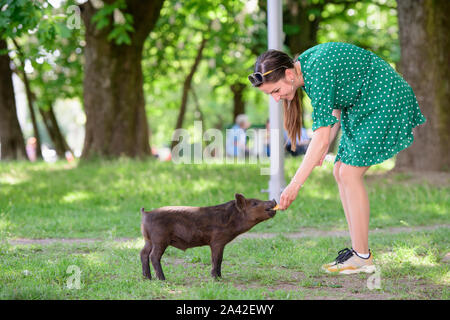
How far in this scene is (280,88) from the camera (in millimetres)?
4988

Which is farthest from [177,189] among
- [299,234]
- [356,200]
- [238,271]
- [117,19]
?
[356,200]

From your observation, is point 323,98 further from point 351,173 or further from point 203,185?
point 203,185

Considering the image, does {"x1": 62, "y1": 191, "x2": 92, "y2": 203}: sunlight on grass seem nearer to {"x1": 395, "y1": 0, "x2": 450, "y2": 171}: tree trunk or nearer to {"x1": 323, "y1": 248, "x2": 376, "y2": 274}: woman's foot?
{"x1": 323, "y1": 248, "x2": 376, "y2": 274}: woman's foot

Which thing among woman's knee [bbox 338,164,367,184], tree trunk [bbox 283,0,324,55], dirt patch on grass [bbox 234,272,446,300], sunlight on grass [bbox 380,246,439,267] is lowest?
dirt patch on grass [bbox 234,272,446,300]

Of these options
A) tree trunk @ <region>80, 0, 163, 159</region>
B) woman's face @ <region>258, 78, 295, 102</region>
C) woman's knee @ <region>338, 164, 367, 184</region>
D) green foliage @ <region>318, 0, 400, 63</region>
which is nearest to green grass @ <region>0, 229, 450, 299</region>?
woman's knee @ <region>338, 164, 367, 184</region>

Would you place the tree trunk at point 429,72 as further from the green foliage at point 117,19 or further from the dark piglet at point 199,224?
the dark piglet at point 199,224

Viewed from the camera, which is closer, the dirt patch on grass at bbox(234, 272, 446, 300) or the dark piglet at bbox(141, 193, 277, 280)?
the dirt patch on grass at bbox(234, 272, 446, 300)

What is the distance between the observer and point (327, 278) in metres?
5.38

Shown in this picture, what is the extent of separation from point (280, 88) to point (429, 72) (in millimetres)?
7972

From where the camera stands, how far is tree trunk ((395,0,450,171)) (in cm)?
1196

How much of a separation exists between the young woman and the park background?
33.0 inches

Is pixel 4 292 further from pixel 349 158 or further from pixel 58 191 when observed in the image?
pixel 58 191

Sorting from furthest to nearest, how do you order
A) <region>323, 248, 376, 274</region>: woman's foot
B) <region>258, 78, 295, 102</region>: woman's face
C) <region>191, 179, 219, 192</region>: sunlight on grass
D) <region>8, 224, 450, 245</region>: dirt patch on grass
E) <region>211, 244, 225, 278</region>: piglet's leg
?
<region>191, 179, 219, 192</region>: sunlight on grass → <region>8, 224, 450, 245</region>: dirt patch on grass → <region>323, 248, 376, 274</region>: woman's foot → <region>211, 244, 225, 278</region>: piglet's leg → <region>258, 78, 295, 102</region>: woman's face
